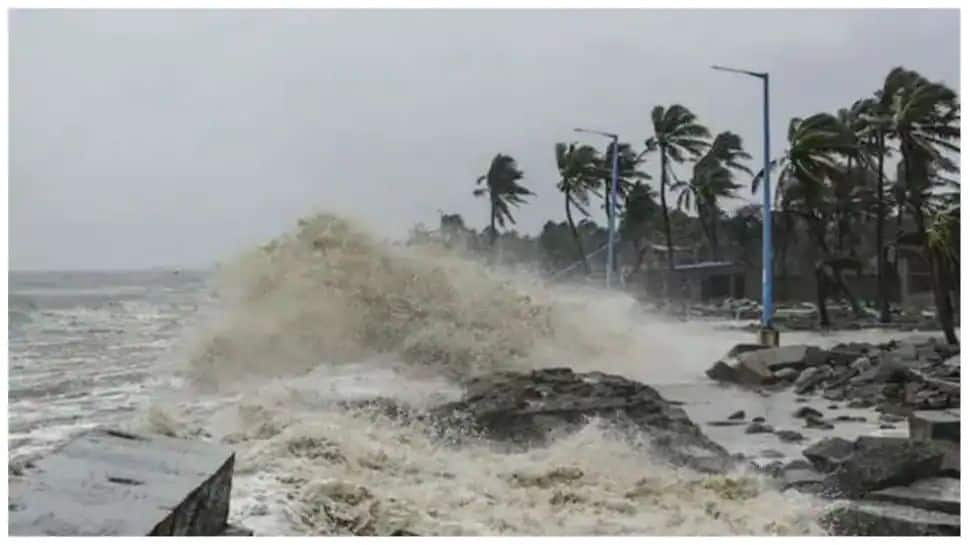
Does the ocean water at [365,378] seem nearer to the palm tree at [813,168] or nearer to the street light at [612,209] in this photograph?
the street light at [612,209]

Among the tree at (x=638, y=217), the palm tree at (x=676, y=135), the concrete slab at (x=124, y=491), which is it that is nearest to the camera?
the concrete slab at (x=124, y=491)

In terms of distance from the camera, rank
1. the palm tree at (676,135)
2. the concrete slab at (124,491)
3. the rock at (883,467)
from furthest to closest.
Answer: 1. the palm tree at (676,135)
2. the rock at (883,467)
3. the concrete slab at (124,491)

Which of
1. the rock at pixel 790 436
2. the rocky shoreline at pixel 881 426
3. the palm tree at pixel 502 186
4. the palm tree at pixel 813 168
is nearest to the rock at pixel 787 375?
the rocky shoreline at pixel 881 426

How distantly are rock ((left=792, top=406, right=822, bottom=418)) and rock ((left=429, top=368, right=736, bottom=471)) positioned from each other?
26cm

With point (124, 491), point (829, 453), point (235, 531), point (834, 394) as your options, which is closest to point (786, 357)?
point (834, 394)

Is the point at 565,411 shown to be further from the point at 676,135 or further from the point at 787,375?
Answer: the point at 676,135

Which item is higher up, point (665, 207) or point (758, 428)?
point (665, 207)

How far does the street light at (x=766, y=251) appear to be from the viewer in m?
3.01

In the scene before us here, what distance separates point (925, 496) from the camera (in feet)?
8.75

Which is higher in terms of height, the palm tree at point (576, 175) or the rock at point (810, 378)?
the palm tree at point (576, 175)

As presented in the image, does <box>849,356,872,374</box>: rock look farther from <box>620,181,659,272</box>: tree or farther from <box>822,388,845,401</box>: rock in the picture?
<box>620,181,659,272</box>: tree

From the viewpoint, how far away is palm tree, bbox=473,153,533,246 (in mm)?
3023

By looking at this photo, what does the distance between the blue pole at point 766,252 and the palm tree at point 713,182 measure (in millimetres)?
57

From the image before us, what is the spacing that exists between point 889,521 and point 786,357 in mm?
632
